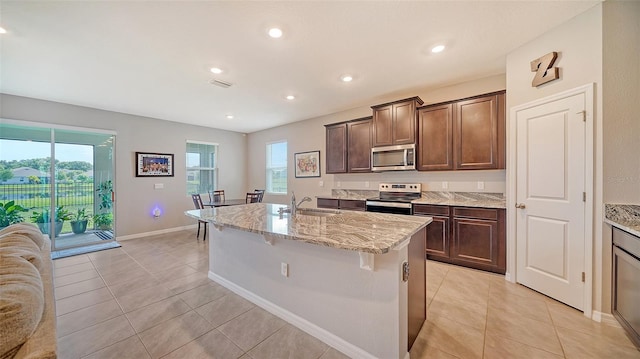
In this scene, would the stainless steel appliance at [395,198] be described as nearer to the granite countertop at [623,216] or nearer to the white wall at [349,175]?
the white wall at [349,175]

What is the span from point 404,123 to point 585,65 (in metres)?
1.89

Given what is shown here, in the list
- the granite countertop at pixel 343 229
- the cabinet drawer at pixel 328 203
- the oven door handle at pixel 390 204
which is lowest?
the cabinet drawer at pixel 328 203

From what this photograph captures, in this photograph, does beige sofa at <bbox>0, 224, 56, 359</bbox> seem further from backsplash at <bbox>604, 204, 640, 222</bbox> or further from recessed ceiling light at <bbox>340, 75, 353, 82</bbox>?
backsplash at <bbox>604, 204, 640, 222</bbox>

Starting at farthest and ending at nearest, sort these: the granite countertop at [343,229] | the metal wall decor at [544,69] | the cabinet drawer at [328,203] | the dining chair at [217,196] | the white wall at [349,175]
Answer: the dining chair at [217,196]
the cabinet drawer at [328,203]
the white wall at [349,175]
the metal wall decor at [544,69]
the granite countertop at [343,229]

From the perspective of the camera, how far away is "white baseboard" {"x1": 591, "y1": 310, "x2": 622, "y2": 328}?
1.92 metres

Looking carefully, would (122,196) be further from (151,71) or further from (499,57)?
(499,57)

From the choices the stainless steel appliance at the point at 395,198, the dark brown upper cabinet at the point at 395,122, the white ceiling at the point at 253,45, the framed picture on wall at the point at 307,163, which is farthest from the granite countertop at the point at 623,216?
the framed picture on wall at the point at 307,163

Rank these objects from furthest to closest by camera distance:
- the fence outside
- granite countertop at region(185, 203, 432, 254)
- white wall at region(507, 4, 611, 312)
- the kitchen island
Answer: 1. the fence outside
2. white wall at region(507, 4, 611, 312)
3. the kitchen island
4. granite countertop at region(185, 203, 432, 254)

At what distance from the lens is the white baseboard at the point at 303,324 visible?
1622mm

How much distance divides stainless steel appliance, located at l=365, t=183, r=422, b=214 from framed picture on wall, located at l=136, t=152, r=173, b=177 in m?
4.45

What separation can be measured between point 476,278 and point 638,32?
2.58m

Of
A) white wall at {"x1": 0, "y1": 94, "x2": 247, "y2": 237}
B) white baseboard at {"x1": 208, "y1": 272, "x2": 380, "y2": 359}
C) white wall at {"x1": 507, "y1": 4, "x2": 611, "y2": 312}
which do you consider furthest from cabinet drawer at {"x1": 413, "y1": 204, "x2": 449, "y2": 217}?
white wall at {"x1": 0, "y1": 94, "x2": 247, "y2": 237}

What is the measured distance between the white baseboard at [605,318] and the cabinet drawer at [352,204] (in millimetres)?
2616

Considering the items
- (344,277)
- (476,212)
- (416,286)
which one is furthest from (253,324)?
(476,212)
